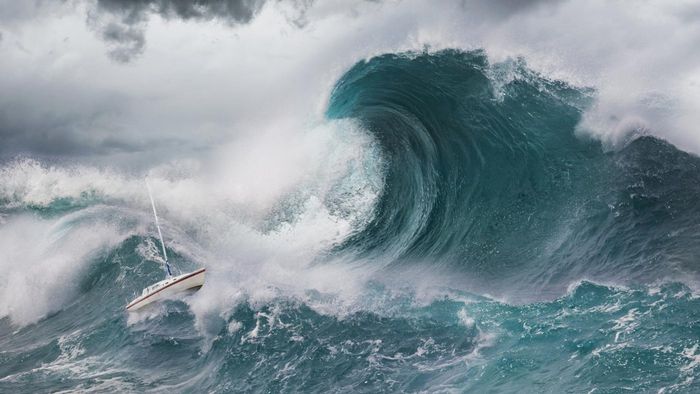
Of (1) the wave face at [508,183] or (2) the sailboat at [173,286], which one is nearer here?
(1) the wave face at [508,183]

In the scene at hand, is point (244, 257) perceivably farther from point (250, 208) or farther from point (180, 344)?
point (180, 344)

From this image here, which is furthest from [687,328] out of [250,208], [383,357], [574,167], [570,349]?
[250,208]

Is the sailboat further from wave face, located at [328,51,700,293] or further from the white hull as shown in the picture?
wave face, located at [328,51,700,293]

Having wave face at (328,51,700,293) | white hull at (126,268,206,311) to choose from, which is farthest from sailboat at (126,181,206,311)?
wave face at (328,51,700,293)

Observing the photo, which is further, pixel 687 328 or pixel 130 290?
pixel 130 290

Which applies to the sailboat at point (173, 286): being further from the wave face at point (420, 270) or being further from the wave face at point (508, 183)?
the wave face at point (508, 183)

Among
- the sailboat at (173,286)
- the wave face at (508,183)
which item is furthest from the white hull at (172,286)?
the wave face at (508,183)
